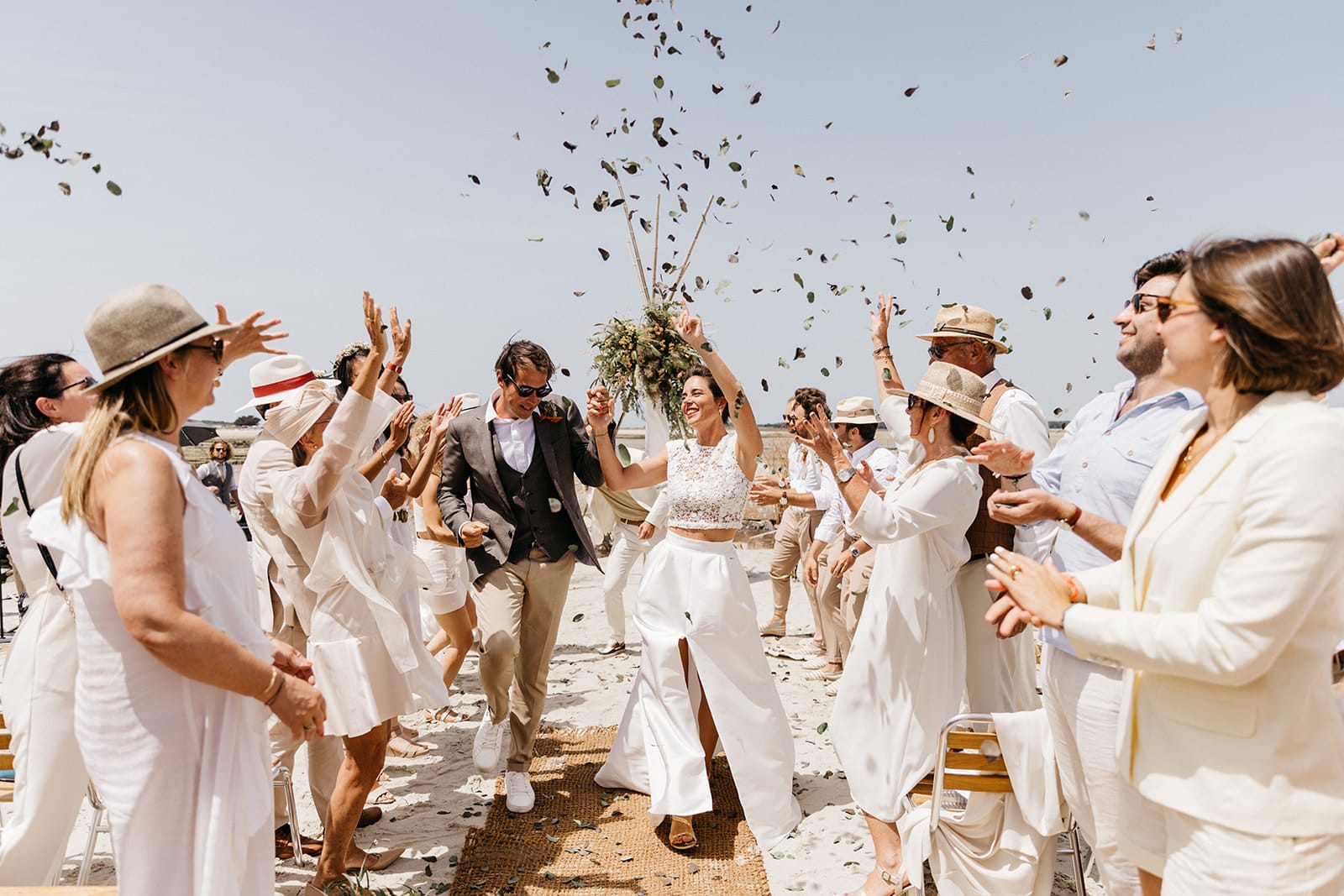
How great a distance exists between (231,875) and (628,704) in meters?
3.19

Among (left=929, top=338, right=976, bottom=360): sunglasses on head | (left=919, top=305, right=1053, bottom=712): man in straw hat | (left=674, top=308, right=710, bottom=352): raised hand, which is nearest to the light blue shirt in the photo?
(left=919, top=305, right=1053, bottom=712): man in straw hat

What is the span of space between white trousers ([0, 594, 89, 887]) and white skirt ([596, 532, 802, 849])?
261 cm

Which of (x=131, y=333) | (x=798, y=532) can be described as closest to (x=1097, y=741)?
(x=131, y=333)

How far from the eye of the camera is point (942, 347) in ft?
15.4

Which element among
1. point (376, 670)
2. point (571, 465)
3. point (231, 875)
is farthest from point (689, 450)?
point (231, 875)

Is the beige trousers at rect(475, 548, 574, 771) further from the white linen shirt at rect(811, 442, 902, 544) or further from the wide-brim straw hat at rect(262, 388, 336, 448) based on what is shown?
the white linen shirt at rect(811, 442, 902, 544)

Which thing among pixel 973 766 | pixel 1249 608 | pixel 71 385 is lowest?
pixel 973 766

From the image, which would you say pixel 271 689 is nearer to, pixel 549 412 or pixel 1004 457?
pixel 1004 457

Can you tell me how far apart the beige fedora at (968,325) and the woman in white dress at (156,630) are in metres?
3.50

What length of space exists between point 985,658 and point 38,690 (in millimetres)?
3864

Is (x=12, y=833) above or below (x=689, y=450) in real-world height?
below

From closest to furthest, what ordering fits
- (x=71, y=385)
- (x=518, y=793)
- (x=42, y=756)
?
(x=42, y=756), (x=71, y=385), (x=518, y=793)

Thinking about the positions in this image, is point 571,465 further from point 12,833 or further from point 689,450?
point 12,833

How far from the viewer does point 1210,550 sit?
6.32 feet
